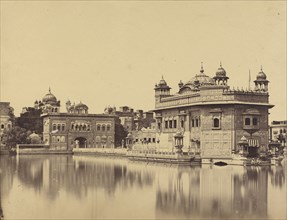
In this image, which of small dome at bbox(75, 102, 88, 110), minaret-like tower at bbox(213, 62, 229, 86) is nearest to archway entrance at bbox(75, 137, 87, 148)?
small dome at bbox(75, 102, 88, 110)

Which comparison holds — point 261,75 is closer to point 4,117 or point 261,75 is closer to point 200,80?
point 200,80

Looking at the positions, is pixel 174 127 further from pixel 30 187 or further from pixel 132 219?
pixel 132 219

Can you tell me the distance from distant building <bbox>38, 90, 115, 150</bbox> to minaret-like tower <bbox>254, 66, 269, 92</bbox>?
2471 cm

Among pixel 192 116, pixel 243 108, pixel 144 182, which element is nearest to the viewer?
pixel 144 182

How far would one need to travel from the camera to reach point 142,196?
16766mm

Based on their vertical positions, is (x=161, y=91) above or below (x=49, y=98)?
below

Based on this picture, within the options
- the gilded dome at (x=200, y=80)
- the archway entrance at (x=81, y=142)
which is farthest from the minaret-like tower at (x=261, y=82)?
the archway entrance at (x=81, y=142)

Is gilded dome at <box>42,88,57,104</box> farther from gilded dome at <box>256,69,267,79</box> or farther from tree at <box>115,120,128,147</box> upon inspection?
gilded dome at <box>256,69,267,79</box>

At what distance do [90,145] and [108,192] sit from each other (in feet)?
136

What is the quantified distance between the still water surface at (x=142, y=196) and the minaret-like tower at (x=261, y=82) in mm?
14284

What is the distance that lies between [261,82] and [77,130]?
25.9 m

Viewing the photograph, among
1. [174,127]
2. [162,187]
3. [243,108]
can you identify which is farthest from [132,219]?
[174,127]

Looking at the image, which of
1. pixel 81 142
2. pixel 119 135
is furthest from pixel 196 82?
pixel 119 135

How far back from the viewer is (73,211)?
13.7 m
